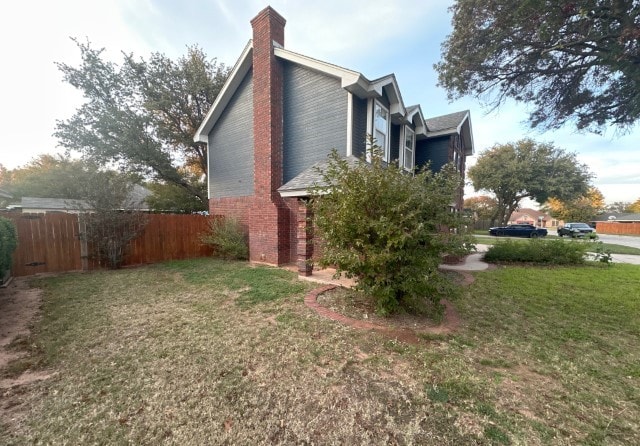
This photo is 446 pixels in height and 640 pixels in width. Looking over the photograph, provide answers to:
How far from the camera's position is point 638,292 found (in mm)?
6184

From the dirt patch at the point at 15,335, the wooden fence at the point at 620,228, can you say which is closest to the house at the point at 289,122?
the dirt patch at the point at 15,335

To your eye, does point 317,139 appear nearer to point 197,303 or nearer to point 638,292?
point 197,303

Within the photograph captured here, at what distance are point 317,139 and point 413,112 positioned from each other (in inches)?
189

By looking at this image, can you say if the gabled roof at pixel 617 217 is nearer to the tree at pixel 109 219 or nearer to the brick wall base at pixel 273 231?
the brick wall base at pixel 273 231

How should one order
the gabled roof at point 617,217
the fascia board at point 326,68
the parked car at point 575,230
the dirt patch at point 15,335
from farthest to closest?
the gabled roof at point 617,217 < the parked car at point 575,230 < the fascia board at point 326,68 < the dirt patch at point 15,335

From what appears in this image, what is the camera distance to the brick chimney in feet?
28.8

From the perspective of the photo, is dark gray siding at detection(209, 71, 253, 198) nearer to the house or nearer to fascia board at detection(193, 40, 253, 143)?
the house

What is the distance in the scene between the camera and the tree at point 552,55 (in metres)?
4.38

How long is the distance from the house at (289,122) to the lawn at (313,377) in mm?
3615

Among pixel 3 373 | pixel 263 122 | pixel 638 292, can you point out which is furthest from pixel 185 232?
pixel 638 292

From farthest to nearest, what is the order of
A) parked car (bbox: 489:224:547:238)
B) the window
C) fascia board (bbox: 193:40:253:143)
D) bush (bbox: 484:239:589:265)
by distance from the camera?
parked car (bbox: 489:224:547:238)
the window
fascia board (bbox: 193:40:253:143)
bush (bbox: 484:239:589:265)

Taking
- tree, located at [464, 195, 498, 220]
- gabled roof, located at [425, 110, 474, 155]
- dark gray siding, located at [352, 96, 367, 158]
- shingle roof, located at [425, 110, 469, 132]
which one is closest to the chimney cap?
dark gray siding, located at [352, 96, 367, 158]

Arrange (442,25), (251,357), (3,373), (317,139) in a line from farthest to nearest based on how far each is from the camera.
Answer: (317,139)
(442,25)
(251,357)
(3,373)

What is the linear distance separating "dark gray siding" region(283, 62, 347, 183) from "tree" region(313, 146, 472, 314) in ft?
14.6
